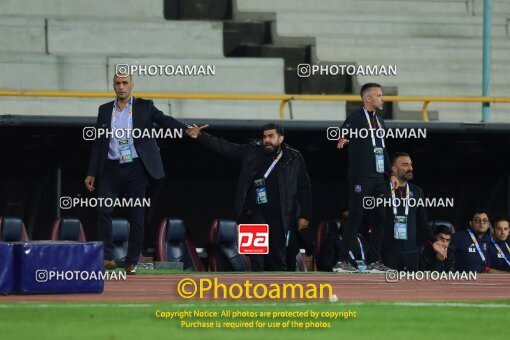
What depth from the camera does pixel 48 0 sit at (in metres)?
20.5

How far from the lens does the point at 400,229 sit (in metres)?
14.9

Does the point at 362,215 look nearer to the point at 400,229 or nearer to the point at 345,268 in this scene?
the point at 345,268

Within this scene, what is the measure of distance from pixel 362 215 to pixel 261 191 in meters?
1.30

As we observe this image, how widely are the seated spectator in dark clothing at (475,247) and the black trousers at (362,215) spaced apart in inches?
92.2

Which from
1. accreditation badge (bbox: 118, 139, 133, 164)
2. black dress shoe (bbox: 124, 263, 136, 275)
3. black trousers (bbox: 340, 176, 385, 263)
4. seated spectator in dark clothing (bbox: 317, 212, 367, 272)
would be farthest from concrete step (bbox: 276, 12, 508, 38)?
accreditation badge (bbox: 118, 139, 133, 164)

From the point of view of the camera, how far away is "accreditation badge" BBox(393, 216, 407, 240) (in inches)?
586

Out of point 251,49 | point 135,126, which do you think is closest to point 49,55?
point 251,49

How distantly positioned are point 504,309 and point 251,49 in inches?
451

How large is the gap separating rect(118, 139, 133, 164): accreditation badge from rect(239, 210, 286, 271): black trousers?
260 cm

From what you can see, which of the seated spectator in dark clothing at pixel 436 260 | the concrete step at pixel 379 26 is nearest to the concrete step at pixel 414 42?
the concrete step at pixel 379 26

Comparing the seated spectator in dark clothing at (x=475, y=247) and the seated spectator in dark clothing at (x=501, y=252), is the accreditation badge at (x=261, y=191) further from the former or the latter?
the seated spectator in dark clothing at (x=501, y=252)

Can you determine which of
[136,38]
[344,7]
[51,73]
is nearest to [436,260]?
[51,73]

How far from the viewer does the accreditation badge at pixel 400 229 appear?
1488 cm

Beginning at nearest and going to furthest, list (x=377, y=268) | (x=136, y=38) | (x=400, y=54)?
(x=377, y=268)
(x=136, y=38)
(x=400, y=54)
